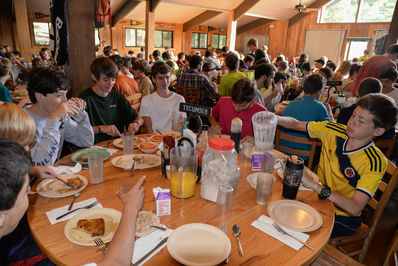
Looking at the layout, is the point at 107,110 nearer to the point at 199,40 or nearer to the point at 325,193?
the point at 325,193

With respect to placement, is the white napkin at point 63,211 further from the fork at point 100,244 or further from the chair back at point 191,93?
the chair back at point 191,93

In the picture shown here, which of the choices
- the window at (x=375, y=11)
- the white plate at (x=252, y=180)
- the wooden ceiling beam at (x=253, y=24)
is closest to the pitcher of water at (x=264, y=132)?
the white plate at (x=252, y=180)

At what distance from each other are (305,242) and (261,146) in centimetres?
87

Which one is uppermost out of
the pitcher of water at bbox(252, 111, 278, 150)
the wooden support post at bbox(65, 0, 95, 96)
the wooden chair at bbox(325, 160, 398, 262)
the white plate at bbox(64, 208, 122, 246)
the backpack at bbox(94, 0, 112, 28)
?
the backpack at bbox(94, 0, 112, 28)

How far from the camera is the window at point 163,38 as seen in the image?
15.2m

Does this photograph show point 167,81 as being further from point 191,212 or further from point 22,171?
point 22,171

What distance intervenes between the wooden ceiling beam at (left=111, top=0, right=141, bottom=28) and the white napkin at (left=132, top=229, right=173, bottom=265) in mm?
12194

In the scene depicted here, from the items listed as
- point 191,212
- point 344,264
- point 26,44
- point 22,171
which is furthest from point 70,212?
point 26,44

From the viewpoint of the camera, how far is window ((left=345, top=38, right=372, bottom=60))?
41.5 feet

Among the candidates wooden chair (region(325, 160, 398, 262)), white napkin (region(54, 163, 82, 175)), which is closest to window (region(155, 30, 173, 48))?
white napkin (region(54, 163, 82, 175))

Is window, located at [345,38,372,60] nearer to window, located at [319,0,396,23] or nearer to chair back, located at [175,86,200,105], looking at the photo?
window, located at [319,0,396,23]

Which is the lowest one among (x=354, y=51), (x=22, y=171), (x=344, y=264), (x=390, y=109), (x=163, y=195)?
(x=344, y=264)

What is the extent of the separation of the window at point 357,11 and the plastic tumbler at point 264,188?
13919 millimetres

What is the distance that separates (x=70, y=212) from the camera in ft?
3.93
